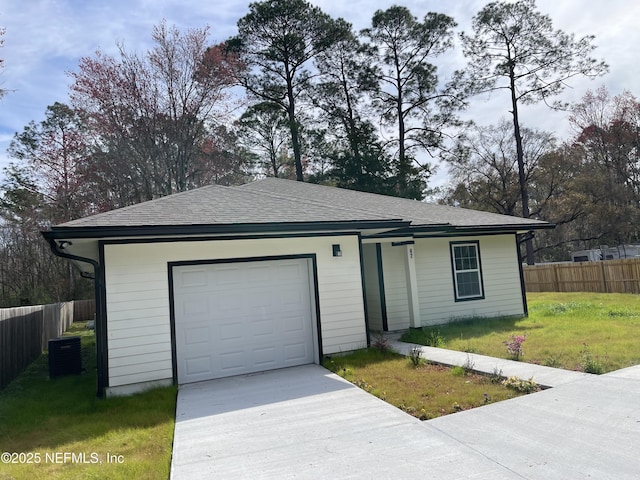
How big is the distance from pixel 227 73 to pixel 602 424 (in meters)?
20.2

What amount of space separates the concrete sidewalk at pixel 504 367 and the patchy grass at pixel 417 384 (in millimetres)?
296

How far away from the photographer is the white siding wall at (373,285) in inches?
427

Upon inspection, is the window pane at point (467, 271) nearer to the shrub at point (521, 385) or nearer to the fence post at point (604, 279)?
the shrub at point (521, 385)

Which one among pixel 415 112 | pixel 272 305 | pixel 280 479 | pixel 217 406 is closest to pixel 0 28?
pixel 272 305

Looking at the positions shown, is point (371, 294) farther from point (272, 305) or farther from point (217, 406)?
point (217, 406)

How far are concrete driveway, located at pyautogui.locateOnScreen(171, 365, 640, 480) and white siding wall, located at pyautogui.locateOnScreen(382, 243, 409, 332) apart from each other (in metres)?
5.03

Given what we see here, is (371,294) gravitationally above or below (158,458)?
above

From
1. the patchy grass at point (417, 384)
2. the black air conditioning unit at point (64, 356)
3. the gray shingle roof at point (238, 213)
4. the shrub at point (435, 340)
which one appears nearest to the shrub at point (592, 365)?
the patchy grass at point (417, 384)

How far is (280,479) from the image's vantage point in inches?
137

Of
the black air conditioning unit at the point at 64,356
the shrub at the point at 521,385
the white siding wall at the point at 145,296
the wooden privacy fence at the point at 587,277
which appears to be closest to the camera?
the shrub at the point at 521,385

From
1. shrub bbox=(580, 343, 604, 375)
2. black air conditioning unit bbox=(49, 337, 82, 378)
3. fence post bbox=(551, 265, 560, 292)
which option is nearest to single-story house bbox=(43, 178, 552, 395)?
black air conditioning unit bbox=(49, 337, 82, 378)

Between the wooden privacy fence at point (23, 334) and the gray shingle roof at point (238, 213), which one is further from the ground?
the gray shingle roof at point (238, 213)

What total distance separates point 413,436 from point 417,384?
1.83 meters

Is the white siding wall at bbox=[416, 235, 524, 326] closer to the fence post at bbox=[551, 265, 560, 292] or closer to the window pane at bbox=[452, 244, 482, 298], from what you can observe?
the window pane at bbox=[452, 244, 482, 298]
